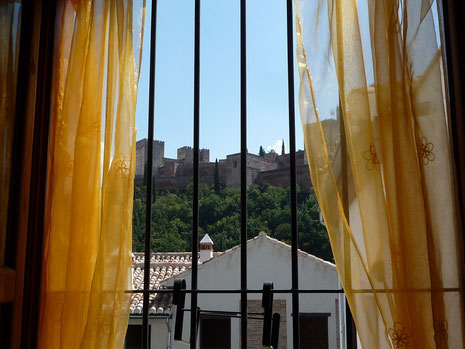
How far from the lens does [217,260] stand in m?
3.22

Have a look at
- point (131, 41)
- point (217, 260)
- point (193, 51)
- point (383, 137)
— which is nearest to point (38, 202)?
point (131, 41)

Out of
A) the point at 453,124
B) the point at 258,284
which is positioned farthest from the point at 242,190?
the point at 258,284

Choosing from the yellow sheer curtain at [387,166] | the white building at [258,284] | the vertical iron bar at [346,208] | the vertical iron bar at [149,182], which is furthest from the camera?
the white building at [258,284]

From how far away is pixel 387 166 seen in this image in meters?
1.44

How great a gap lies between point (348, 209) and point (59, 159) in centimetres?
94

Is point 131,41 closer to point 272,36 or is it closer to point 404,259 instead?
point 272,36

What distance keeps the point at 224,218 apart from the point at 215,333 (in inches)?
100

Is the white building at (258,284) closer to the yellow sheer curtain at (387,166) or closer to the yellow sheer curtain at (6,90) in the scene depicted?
the yellow sheer curtain at (387,166)

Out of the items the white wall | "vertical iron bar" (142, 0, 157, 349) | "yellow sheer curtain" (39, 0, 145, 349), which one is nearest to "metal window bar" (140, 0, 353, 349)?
"vertical iron bar" (142, 0, 157, 349)

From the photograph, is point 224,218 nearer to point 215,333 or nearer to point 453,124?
point 453,124

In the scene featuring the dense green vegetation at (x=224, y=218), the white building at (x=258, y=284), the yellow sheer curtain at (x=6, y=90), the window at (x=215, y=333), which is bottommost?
the window at (x=215, y=333)

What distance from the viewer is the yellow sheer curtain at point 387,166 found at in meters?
1.36

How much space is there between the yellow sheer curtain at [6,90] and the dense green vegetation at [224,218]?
0.44 metres

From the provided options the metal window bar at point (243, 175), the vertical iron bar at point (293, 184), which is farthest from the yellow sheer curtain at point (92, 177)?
the vertical iron bar at point (293, 184)
